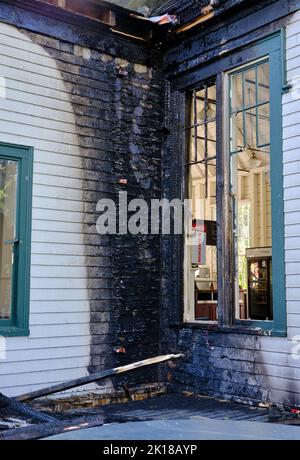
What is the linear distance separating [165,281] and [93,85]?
2980 mm

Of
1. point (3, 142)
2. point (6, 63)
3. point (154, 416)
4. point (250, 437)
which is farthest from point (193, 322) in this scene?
point (250, 437)

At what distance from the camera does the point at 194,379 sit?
295 inches

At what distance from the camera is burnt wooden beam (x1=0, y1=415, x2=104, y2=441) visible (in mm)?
4469

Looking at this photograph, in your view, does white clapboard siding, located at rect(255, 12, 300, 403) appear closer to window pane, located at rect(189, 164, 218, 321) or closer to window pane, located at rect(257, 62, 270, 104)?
window pane, located at rect(257, 62, 270, 104)

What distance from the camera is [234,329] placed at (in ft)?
22.9

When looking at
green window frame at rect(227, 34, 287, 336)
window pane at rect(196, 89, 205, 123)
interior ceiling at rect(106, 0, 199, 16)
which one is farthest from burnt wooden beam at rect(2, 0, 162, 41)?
green window frame at rect(227, 34, 287, 336)

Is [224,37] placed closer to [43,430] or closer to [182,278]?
[182,278]

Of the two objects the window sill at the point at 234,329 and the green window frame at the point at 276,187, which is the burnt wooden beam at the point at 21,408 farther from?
the green window frame at the point at 276,187

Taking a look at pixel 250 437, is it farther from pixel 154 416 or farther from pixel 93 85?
pixel 93 85

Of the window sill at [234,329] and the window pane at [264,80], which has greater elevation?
the window pane at [264,80]

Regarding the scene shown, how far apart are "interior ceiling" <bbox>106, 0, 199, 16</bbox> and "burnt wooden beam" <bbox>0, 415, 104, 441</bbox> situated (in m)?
5.76

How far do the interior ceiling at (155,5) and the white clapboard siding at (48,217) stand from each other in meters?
1.91

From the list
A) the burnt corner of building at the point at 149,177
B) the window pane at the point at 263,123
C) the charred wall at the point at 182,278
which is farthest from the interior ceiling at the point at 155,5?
the window pane at the point at 263,123

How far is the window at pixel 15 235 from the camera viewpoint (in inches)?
263
